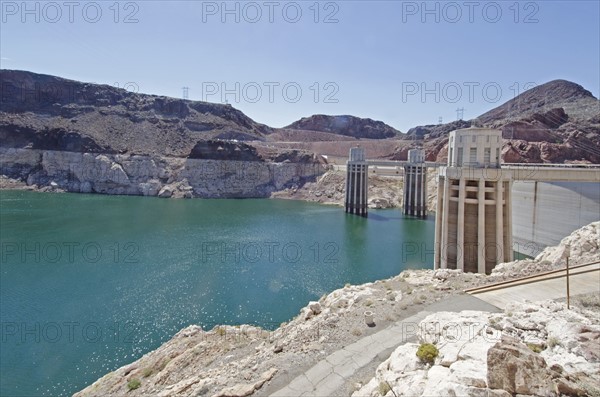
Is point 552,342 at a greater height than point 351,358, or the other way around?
point 552,342

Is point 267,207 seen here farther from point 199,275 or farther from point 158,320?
point 158,320

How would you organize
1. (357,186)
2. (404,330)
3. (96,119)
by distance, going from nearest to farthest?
1. (404,330)
2. (357,186)
3. (96,119)

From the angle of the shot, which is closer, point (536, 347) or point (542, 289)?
point (536, 347)

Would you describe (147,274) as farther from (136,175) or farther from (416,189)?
(136,175)

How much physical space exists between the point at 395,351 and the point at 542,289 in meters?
7.72

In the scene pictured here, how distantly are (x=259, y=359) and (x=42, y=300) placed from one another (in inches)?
765

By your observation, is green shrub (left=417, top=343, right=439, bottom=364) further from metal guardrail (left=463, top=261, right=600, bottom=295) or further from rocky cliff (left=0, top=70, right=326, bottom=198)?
rocky cliff (left=0, top=70, right=326, bottom=198)

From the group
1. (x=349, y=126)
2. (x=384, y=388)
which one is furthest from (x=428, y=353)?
(x=349, y=126)

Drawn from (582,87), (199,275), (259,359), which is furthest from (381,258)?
(582,87)

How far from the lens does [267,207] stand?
228 feet

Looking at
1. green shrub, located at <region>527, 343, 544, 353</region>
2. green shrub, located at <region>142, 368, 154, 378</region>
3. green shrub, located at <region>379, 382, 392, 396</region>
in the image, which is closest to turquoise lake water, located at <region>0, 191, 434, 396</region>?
green shrub, located at <region>142, 368, 154, 378</region>

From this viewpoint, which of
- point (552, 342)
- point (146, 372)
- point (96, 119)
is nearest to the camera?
point (552, 342)

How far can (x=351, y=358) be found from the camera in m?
8.79

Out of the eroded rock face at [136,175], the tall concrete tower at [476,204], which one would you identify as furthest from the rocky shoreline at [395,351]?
the eroded rock face at [136,175]
